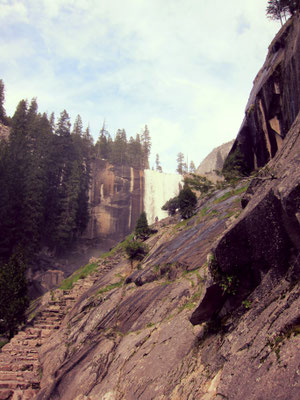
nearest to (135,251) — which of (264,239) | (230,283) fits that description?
(230,283)

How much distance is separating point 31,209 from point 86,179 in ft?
57.9

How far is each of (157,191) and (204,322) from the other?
190 feet

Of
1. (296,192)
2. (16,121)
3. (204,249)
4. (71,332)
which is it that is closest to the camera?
(296,192)

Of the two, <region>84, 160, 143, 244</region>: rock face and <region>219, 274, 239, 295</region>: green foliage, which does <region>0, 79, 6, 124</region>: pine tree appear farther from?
<region>219, 274, 239, 295</region>: green foliage

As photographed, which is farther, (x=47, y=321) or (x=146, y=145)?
(x=146, y=145)

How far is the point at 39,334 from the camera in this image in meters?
20.0

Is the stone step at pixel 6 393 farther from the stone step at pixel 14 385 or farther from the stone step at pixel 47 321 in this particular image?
the stone step at pixel 47 321

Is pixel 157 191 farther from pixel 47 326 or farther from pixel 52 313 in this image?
pixel 47 326

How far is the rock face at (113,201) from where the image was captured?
54781mm

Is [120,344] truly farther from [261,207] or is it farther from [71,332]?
[261,207]

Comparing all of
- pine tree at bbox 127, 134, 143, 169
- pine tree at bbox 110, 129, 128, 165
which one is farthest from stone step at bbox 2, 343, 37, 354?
pine tree at bbox 127, 134, 143, 169

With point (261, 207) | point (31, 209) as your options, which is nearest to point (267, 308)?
point (261, 207)

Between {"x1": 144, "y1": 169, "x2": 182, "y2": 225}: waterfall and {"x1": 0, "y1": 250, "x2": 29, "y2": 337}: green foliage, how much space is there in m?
39.8

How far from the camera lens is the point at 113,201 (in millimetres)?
58719
